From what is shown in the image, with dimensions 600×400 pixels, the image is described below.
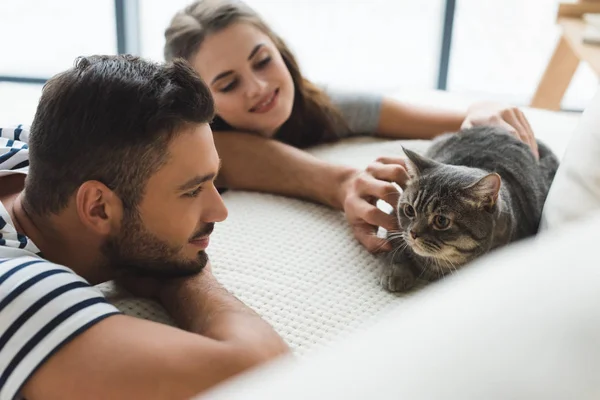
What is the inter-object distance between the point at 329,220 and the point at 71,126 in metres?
0.61

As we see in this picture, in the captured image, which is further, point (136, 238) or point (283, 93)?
point (283, 93)

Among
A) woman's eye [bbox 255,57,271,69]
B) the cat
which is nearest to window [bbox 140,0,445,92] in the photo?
woman's eye [bbox 255,57,271,69]

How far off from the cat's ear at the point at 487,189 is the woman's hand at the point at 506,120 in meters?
0.34

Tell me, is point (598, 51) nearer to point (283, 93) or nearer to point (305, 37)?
point (283, 93)

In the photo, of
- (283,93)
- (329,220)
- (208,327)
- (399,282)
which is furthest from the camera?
(283,93)

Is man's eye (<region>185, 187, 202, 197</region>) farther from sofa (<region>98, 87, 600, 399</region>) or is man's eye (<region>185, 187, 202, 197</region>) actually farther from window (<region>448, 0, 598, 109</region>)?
window (<region>448, 0, 598, 109</region>)

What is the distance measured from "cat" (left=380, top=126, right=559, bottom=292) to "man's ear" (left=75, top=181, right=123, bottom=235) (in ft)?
1.50

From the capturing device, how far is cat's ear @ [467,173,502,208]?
1.00 m

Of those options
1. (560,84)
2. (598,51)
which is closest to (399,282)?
(598,51)

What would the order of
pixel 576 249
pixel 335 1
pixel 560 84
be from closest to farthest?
pixel 576 249
pixel 560 84
pixel 335 1

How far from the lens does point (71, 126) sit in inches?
34.2

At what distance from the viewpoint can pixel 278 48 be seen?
1650 millimetres

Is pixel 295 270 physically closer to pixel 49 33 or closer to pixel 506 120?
pixel 506 120

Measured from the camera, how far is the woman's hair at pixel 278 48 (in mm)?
1539
